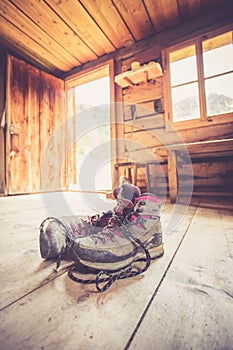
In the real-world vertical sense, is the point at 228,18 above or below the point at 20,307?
above

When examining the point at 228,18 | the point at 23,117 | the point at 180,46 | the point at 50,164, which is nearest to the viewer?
the point at 228,18

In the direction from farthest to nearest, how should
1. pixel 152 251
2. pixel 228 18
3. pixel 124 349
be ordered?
1. pixel 228 18
2. pixel 152 251
3. pixel 124 349

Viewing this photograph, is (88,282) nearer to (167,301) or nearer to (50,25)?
(167,301)

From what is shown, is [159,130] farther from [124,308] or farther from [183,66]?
[124,308]

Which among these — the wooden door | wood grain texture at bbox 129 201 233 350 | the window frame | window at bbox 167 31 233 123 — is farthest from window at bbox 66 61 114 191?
wood grain texture at bbox 129 201 233 350

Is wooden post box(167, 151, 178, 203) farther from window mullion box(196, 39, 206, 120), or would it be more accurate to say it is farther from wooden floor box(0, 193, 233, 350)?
wooden floor box(0, 193, 233, 350)

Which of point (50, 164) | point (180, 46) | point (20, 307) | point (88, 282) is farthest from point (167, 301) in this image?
point (50, 164)

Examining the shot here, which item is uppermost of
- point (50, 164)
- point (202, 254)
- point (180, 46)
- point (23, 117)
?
point (180, 46)

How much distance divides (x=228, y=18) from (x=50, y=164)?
312cm

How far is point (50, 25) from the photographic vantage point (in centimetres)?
240

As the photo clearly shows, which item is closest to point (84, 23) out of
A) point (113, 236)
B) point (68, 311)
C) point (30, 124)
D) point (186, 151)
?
point (30, 124)

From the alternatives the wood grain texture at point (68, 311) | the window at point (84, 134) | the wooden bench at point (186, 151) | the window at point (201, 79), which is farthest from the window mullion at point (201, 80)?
the wood grain texture at point (68, 311)

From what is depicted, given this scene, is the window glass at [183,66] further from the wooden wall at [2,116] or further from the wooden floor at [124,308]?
the wooden wall at [2,116]

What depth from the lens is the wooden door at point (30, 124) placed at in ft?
8.79
